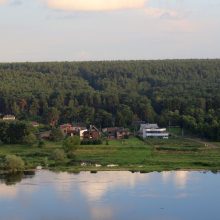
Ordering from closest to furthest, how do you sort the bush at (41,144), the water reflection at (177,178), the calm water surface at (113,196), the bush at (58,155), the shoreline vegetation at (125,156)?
the calm water surface at (113,196), the water reflection at (177,178), the shoreline vegetation at (125,156), the bush at (58,155), the bush at (41,144)

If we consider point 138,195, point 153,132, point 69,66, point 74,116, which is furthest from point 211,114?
point 69,66

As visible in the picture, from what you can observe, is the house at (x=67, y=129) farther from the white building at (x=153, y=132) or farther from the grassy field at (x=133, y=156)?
the white building at (x=153, y=132)

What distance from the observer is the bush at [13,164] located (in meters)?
24.0

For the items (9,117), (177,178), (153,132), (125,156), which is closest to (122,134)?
(153,132)

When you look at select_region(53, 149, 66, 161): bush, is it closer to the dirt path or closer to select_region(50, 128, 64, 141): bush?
select_region(50, 128, 64, 141): bush

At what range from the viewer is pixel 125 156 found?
26672 mm

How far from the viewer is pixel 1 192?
20.1 m

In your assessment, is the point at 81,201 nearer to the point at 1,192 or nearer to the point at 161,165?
the point at 1,192

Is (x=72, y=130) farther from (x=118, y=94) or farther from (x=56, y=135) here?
(x=118, y=94)

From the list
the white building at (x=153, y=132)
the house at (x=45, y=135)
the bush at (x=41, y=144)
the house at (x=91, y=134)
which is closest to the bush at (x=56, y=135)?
the house at (x=45, y=135)

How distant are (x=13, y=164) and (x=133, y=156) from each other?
17.1 ft

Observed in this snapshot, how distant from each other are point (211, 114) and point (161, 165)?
40.2 ft

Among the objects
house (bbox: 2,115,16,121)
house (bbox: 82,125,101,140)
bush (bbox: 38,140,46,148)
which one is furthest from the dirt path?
house (bbox: 2,115,16,121)

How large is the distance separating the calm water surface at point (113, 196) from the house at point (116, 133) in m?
10.7
